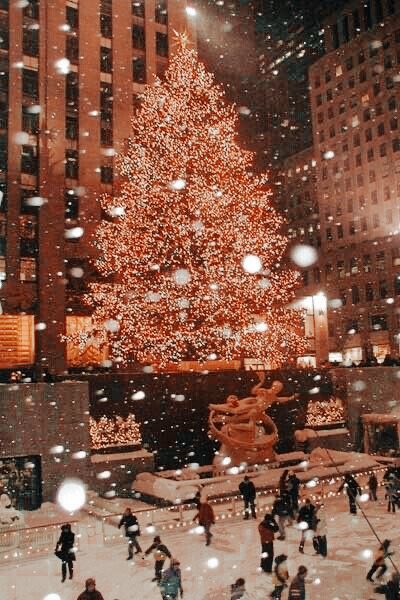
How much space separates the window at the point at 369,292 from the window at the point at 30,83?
41430mm

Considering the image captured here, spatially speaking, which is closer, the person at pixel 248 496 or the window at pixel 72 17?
the person at pixel 248 496

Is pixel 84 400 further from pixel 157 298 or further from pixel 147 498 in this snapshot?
pixel 157 298

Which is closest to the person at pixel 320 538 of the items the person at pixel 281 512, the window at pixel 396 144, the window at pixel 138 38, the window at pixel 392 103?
the person at pixel 281 512

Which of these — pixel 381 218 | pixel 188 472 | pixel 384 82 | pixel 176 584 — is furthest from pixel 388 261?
pixel 176 584

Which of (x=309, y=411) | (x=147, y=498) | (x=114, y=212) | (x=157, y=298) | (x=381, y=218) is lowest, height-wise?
(x=147, y=498)

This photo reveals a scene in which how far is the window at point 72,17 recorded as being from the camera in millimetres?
Answer: 41112

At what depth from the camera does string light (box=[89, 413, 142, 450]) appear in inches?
794

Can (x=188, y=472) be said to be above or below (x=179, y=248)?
below

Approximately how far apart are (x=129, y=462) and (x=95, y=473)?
3.87 feet

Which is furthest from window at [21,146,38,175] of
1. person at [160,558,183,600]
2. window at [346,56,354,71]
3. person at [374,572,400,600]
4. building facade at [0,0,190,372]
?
window at [346,56,354,71]

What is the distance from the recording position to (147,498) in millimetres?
18453

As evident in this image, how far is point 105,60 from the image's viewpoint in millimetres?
42031

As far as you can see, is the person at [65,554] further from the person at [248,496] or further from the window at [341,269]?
the window at [341,269]

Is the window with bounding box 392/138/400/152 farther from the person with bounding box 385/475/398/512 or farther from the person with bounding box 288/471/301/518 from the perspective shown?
the person with bounding box 288/471/301/518
